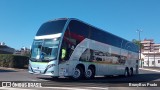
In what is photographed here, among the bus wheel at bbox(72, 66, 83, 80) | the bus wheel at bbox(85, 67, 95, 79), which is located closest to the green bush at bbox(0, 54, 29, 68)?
the bus wheel at bbox(85, 67, 95, 79)

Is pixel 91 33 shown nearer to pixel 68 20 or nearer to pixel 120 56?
pixel 68 20

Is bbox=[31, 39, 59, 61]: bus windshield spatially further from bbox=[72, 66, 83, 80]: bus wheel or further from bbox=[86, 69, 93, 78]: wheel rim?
bbox=[86, 69, 93, 78]: wheel rim

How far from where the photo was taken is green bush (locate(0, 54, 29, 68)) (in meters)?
36.8

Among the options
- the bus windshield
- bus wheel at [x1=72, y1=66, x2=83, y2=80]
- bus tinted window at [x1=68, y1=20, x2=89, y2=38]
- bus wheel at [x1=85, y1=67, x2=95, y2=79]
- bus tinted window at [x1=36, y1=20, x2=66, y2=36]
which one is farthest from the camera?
bus wheel at [x1=85, y1=67, x2=95, y2=79]

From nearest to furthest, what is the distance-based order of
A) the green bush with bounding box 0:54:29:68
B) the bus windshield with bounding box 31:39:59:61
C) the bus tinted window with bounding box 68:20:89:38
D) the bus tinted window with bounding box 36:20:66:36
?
the bus windshield with bounding box 31:39:59:61, the bus tinted window with bounding box 36:20:66:36, the bus tinted window with bounding box 68:20:89:38, the green bush with bounding box 0:54:29:68

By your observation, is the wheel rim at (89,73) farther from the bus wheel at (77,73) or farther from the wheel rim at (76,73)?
the wheel rim at (76,73)

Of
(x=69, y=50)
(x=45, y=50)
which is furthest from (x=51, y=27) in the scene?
(x=69, y=50)

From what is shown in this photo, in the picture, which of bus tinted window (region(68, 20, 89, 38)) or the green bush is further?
the green bush

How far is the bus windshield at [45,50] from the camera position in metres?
17.5

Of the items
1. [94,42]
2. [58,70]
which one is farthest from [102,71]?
[58,70]

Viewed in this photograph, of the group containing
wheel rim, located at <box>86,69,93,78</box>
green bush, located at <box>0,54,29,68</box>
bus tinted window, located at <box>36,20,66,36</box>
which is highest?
bus tinted window, located at <box>36,20,66,36</box>

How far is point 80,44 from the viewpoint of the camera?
19453 millimetres

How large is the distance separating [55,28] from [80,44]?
215 centimetres

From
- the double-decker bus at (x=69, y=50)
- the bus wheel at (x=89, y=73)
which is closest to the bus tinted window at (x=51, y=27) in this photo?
the double-decker bus at (x=69, y=50)
